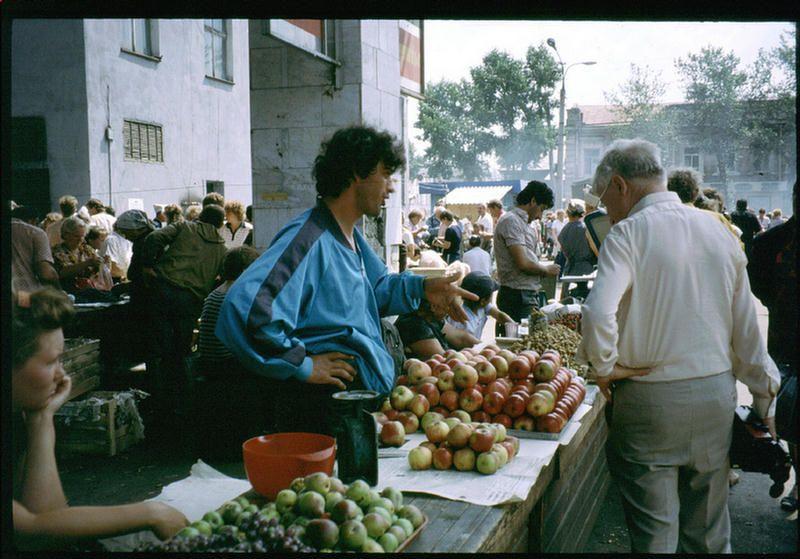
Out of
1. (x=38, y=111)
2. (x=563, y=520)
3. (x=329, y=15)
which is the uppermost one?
(x=38, y=111)

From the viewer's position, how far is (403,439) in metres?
2.82

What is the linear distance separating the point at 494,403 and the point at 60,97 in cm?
1290

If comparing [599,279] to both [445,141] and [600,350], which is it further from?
[445,141]

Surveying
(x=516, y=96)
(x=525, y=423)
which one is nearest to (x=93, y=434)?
(x=525, y=423)

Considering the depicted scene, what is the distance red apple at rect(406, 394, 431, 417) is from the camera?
304 cm

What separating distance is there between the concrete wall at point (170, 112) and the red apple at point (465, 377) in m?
11.6

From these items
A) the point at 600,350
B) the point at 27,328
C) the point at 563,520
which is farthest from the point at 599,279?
the point at 27,328

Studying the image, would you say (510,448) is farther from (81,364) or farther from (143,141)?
(143,141)

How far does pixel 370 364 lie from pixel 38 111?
13082 millimetres

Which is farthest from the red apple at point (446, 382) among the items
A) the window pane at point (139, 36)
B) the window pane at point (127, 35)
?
the window pane at point (139, 36)

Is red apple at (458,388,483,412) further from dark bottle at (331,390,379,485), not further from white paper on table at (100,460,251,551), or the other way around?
white paper on table at (100,460,251,551)

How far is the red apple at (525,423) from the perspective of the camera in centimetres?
299

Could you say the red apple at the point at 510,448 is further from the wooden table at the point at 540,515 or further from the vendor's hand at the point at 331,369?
the vendor's hand at the point at 331,369

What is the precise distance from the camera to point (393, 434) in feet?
9.14
